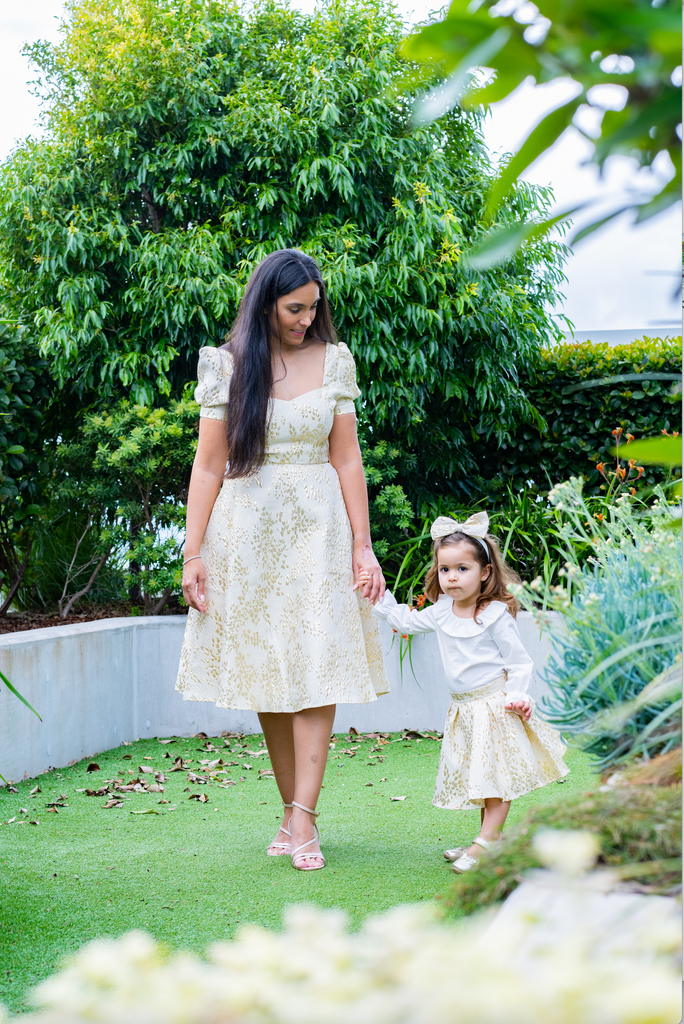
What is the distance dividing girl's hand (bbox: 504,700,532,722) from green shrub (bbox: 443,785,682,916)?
1633 millimetres

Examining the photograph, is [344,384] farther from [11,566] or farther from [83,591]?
[11,566]

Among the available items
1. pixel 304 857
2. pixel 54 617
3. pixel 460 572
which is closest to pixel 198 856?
pixel 304 857

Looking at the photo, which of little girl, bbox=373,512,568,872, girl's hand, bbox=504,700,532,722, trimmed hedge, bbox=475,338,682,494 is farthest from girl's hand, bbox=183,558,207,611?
trimmed hedge, bbox=475,338,682,494

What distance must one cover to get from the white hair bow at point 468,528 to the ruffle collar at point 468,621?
182 millimetres

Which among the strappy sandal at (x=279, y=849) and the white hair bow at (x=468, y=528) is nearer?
the strappy sandal at (x=279, y=849)

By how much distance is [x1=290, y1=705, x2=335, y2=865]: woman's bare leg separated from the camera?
2.56 metres

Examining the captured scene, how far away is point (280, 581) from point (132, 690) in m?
2.16

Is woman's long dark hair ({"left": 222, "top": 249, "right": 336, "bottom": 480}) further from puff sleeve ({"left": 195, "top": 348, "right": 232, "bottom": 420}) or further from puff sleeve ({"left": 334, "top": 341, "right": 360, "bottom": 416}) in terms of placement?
puff sleeve ({"left": 334, "top": 341, "right": 360, "bottom": 416})

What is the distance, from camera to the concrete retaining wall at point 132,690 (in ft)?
12.5

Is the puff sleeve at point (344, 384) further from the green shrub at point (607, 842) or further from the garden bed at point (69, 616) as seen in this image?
the garden bed at point (69, 616)

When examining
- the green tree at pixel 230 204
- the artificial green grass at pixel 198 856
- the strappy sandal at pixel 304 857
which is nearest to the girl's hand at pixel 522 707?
the artificial green grass at pixel 198 856

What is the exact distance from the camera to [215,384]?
8.76 feet

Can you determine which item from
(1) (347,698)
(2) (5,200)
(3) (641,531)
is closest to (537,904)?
(3) (641,531)

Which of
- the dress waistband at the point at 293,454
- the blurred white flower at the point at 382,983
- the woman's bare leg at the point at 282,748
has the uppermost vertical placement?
the dress waistband at the point at 293,454
